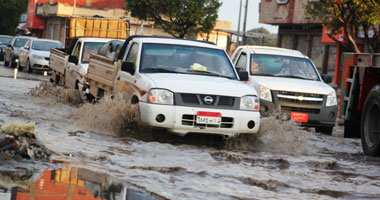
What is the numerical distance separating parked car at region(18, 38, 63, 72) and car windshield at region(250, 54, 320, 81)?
1703 centimetres

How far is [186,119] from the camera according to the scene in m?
11.3

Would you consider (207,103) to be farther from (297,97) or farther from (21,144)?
(297,97)

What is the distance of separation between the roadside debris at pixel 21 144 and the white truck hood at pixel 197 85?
2841 millimetres

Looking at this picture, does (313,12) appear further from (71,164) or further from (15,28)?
(15,28)

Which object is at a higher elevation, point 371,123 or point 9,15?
point 9,15

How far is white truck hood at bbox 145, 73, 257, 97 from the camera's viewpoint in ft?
37.5

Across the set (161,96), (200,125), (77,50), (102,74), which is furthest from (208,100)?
(77,50)

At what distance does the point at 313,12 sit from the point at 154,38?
1520 cm

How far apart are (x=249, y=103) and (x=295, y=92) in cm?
455

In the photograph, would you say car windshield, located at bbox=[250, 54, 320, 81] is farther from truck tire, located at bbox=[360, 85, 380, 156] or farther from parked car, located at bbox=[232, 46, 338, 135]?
truck tire, located at bbox=[360, 85, 380, 156]

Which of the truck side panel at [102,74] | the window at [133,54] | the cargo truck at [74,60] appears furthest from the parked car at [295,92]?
the cargo truck at [74,60]

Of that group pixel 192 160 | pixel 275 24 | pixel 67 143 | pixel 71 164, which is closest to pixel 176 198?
pixel 71 164

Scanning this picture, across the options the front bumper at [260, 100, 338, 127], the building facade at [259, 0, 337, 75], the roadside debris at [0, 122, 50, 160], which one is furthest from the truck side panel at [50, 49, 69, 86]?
the building facade at [259, 0, 337, 75]

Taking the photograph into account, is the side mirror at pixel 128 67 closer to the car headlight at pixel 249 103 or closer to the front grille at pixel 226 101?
the front grille at pixel 226 101
